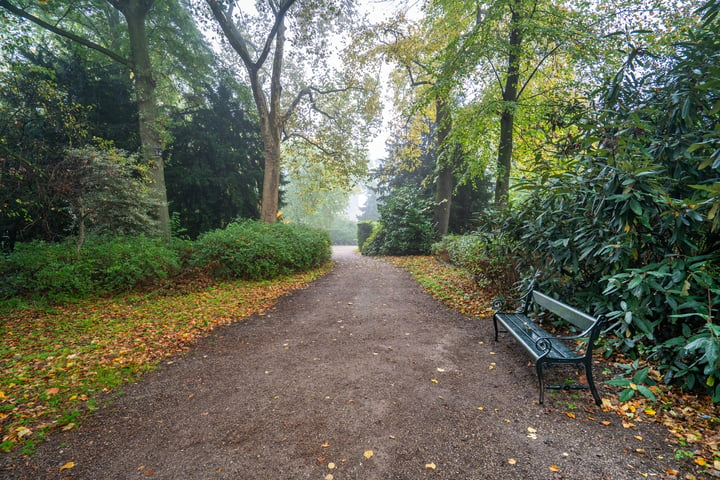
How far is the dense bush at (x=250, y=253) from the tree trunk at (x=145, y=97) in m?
2.38

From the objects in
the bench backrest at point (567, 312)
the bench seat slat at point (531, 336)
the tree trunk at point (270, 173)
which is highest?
the tree trunk at point (270, 173)

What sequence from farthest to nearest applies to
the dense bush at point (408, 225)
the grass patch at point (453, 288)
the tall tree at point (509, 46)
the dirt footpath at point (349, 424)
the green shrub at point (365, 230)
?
the green shrub at point (365, 230), the dense bush at point (408, 225), the tall tree at point (509, 46), the grass patch at point (453, 288), the dirt footpath at point (349, 424)

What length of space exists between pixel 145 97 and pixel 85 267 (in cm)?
614

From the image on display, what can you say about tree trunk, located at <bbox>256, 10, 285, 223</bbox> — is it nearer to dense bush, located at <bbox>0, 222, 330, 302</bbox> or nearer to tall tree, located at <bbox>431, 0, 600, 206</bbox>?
dense bush, located at <bbox>0, 222, 330, 302</bbox>

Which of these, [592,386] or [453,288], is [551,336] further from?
[453,288]

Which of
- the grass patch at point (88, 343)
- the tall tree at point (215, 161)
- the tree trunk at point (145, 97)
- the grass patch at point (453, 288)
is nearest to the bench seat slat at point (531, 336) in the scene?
the grass patch at point (453, 288)

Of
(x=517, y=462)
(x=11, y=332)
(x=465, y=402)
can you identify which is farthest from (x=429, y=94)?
(x=11, y=332)

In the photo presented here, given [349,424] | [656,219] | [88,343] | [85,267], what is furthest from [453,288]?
[85,267]

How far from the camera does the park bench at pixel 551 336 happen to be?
2.85 m

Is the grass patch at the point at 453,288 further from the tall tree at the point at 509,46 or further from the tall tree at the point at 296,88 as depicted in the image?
the tall tree at the point at 296,88

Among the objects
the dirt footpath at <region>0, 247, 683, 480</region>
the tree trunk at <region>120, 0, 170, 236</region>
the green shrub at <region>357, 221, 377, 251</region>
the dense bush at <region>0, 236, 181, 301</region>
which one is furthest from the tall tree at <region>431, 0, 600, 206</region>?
the green shrub at <region>357, 221, 377, 251</region>

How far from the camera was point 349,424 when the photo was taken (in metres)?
2.63

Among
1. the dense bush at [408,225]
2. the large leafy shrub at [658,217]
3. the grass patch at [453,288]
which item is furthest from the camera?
the dense bush at [408,225]

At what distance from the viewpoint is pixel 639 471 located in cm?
210
